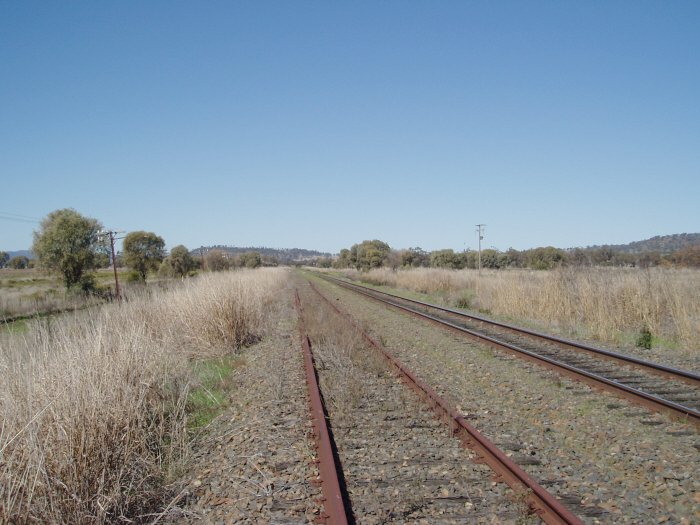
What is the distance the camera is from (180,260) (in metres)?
60.2

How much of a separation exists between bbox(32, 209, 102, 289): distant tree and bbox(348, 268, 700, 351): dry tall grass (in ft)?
132

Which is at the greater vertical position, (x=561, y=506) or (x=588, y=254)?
(x=588, y=254)

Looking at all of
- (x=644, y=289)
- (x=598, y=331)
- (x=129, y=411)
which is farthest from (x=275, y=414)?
(x=644, y=289)

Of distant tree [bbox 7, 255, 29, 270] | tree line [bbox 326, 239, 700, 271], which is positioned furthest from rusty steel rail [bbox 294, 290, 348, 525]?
distant tree [bbox 7, 255, 29, 270]

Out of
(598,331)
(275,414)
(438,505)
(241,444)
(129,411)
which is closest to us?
(438,505)

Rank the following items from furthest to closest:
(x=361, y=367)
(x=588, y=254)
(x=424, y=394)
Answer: (x=588, y=254), (x=361, y=367), (x=424, y=394)

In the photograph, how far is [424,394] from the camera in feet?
22.3

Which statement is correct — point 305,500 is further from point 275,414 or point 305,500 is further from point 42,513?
point 275,414

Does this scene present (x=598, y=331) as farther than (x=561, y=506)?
Yes

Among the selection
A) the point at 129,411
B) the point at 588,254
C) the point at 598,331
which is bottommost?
the point at 598,331

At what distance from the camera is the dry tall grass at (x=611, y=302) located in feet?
38.6

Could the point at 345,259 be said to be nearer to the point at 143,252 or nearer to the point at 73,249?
the point at 143,252

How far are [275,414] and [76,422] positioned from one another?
2686mm

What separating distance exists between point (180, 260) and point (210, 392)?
5615 centimetres
